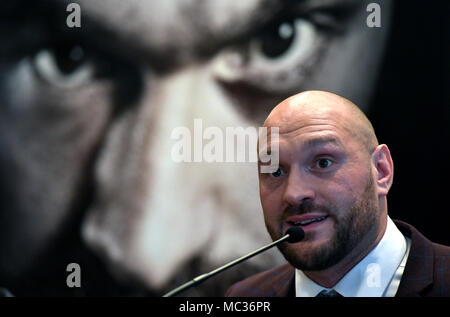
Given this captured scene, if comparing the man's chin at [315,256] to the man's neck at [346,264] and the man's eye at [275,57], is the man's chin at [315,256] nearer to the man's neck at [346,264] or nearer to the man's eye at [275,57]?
the man's neck at [346,264]

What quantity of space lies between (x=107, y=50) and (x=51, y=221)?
78cm

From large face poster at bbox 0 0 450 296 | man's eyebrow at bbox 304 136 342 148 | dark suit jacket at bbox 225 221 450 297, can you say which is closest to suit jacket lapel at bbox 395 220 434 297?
dark suit jacket at bbox 225 221 450 297

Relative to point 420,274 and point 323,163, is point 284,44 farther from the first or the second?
point 420,274

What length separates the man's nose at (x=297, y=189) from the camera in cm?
126

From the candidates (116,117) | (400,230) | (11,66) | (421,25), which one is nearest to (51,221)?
(116,117)

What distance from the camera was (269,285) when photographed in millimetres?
1564

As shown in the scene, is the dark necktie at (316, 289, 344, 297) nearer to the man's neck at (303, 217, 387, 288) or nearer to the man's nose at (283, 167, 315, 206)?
the man's neck at (303, 217, 387, 288)

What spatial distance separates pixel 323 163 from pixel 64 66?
4.87 ft

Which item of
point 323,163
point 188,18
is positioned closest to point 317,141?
point 323,163

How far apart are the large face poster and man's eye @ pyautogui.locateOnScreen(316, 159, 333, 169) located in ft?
2.96

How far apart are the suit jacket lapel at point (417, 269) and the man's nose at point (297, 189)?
0.29 meters

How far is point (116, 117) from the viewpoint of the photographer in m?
2.31

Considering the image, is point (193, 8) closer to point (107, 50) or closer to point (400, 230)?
point (107, 50)

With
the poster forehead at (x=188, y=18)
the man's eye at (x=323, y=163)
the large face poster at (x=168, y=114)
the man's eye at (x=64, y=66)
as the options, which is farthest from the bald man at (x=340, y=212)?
the man's eye at (x=64, y=66)
